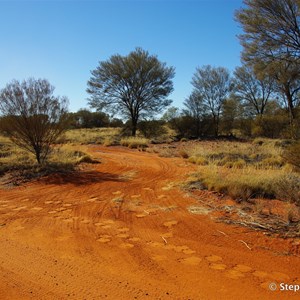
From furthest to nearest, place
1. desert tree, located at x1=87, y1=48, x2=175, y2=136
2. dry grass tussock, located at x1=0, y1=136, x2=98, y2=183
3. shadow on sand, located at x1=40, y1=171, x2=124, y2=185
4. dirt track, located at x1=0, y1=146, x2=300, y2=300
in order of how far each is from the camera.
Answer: desert tree, located at x1=87, y1=48, x2=175, y2=136, dry grass tussock, located at x1=0, y1=136, x2=98, y2=183, shadow on sand, located at x1=40, y1=171, x2=124, y2=185, dirt track, located at x1=0, y1=146, x2=300, y2=300

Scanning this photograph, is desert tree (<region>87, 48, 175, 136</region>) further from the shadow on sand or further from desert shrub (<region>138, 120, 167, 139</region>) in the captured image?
the shadow on sand

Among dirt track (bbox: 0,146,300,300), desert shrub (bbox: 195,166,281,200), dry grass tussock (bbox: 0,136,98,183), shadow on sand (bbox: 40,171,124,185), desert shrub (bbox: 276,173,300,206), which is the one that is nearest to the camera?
dirt track (bbox: 0,146,300,300)

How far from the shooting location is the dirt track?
3.72m

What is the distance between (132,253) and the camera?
4.70 metres

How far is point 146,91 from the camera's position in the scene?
30.4 m

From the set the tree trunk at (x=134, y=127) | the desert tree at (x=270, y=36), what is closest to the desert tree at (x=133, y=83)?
the tree trunk at (x=134, y=127)

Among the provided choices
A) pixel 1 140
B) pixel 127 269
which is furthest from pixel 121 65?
pixel 127 269

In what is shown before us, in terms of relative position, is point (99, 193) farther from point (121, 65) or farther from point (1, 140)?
point (121, 65)

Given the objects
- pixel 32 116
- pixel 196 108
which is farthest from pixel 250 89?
pixel 32 116

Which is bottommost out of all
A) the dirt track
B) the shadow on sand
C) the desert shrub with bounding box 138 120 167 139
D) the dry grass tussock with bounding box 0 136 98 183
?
the dirt track

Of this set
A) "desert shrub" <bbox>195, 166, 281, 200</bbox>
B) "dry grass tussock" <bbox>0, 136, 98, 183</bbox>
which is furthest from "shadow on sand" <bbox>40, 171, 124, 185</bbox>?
"desert shrub" <bbox>195, 166, 281, 200</bbox>

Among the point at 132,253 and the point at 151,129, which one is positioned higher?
the point at 151,129

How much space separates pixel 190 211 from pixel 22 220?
11.7ft

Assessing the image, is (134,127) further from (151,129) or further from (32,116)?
(32,116)
